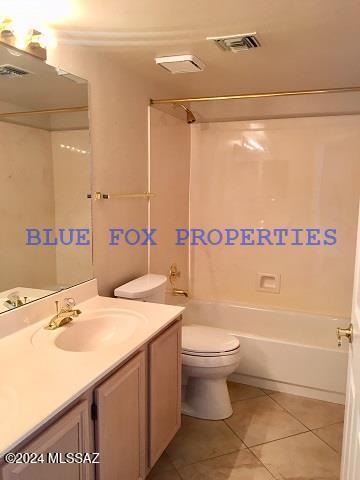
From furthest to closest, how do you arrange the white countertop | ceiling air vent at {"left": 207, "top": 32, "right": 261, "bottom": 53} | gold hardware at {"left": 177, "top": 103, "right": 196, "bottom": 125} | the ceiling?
gold hardware at {"left": 177, "top": 103, "right": 196, "bottom": 125} → ceiling air vent at {"left": 207, "top": 32, "right": 261, "bottom": 53} → the ceiling → the white countertop

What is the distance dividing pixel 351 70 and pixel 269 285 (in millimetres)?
1810

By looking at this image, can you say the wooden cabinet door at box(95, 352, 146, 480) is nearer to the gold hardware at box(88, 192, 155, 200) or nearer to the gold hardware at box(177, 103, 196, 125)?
the gold hardware at box(88, 192, 155, 200)

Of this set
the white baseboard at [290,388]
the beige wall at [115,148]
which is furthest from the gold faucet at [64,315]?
the white baseboard at [290,388]

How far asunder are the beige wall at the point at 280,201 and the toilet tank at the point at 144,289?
1.16 meters

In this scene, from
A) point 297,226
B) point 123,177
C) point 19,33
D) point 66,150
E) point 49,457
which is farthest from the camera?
point 297,226

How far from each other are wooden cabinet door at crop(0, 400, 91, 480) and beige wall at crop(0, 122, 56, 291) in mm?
692

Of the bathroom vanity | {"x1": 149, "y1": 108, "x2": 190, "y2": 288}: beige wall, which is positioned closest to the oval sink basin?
the bathroom vanity

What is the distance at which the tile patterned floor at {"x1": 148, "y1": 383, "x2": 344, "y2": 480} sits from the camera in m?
2.03

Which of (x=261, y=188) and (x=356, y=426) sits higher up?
(x=261, y=188)

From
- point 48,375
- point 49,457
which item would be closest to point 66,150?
point 48,375

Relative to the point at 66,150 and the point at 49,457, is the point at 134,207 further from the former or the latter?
the point at 49,457

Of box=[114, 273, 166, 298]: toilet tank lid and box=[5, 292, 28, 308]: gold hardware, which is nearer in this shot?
box=[5, 292, 28, 308]: gold hardware

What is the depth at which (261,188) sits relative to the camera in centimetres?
337

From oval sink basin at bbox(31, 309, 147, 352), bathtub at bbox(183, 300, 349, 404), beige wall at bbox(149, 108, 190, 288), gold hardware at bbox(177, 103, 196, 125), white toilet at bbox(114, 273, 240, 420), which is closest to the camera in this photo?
oval sink basin at bbox(31, 309, 147, 352)
